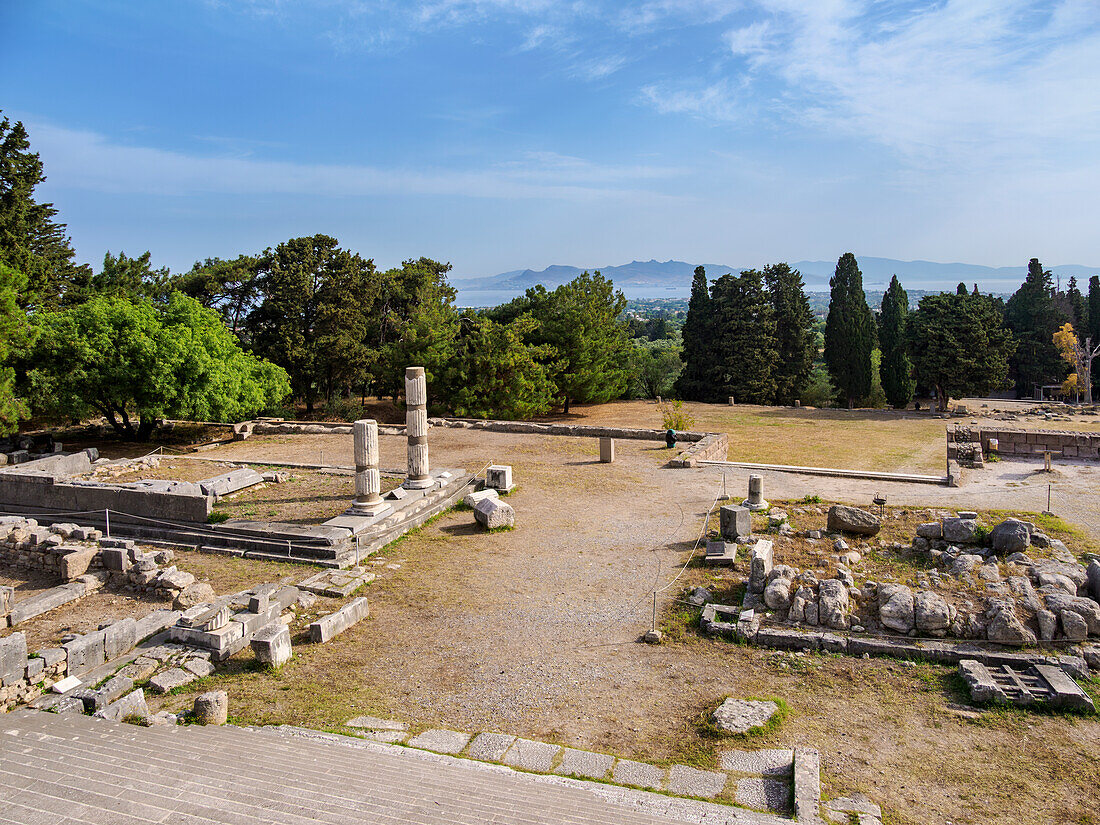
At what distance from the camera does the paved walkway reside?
586 cm

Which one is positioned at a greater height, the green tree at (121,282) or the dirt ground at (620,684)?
the green tree at (121,282)

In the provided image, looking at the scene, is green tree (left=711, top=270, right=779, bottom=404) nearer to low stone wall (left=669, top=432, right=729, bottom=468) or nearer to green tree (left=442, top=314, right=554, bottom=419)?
green tree (left=442, top=314, right=554, bottom=419)

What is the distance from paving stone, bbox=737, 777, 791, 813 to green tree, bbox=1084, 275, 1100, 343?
54.9 meters

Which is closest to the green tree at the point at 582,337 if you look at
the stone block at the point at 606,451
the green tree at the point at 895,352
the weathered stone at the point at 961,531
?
the stone block at the point at 606,451

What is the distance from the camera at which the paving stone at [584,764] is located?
695 centimetres

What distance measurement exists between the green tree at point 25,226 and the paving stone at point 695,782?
30.5m

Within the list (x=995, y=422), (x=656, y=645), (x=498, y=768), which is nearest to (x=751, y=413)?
(x=995, y=422)

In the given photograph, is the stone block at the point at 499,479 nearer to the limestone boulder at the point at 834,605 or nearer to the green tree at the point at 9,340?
the limestone boulder at the point at 834,605

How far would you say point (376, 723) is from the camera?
801cm

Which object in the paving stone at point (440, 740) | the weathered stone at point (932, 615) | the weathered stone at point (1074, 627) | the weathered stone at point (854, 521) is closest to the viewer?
the paving stone at point (440, 740)

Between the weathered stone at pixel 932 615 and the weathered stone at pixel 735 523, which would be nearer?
the weathered stone at pixel 932 615

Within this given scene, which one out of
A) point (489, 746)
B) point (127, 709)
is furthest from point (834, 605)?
point (127, 709)

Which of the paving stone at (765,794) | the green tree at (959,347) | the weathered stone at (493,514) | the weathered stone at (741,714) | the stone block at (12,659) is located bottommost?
the paving stone at (765,794)

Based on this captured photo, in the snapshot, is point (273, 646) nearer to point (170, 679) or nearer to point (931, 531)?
point (170, 679)
